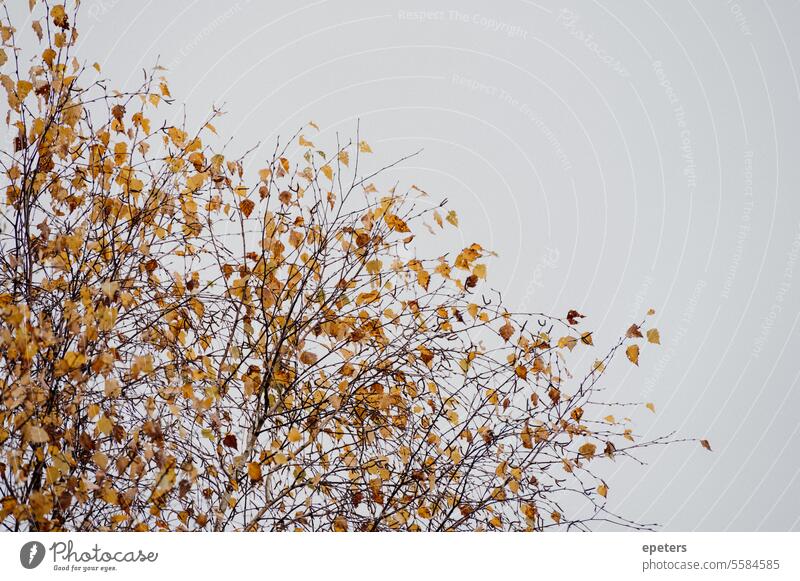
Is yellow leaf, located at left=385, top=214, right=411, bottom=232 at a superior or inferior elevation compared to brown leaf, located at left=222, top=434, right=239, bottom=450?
superior

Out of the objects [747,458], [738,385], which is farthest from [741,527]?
[738,385]

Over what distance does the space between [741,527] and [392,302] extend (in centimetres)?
391

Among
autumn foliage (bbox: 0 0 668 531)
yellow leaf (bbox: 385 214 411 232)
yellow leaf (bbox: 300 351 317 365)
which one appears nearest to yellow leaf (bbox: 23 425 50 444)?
autumn foliage (bbox: 0 0 668 531)

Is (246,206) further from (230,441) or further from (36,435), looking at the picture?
(36,435)

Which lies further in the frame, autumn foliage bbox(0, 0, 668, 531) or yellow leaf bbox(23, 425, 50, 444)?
autumn foliage bbox(0, 0, 668, 531)

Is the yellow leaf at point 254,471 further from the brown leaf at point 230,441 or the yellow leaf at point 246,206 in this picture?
the yellow leaf at point 246,206

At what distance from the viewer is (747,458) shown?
5.44 meters
